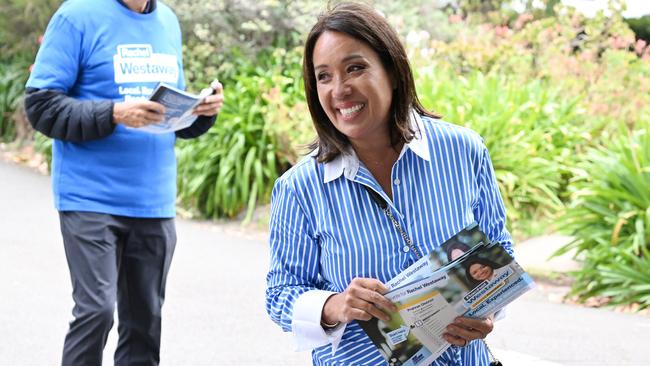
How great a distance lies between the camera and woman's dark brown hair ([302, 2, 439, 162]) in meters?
2.81

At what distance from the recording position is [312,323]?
2.76 metres

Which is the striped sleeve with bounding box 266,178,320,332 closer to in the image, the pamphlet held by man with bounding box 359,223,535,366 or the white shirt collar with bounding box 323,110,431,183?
the white shirt collar with bounding box 323,110,431,183

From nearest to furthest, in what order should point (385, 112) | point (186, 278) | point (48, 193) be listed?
point (385, 112) → point (186, 278) → point (48, 193)

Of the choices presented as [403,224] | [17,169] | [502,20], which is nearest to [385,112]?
[403,224]

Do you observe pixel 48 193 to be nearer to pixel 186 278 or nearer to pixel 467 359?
pixel 186 278

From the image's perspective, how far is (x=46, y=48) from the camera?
14.4 ft

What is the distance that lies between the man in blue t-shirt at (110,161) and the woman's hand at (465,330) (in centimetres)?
197

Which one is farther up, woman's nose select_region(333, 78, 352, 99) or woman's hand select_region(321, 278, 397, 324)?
woman's nose select_region(333, 78, 352, 99)

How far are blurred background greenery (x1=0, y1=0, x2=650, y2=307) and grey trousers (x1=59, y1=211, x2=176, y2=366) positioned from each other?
4.49 metres

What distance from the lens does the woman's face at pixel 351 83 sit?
9.21 ft

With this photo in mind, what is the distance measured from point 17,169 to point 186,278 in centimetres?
682

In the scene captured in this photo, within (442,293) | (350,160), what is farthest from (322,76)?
(442,293)

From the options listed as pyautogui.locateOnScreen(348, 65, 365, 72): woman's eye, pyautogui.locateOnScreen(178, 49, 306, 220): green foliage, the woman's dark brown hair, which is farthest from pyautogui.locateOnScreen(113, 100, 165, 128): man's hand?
pyautogui.locateOnScreen(178, 49, 306, 220): green foliage

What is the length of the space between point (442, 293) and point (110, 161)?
225cm
